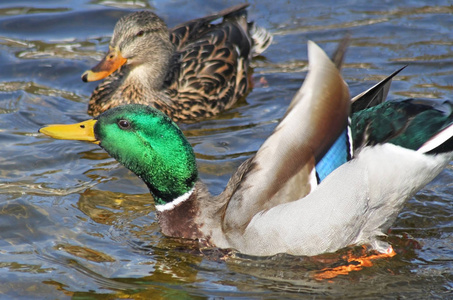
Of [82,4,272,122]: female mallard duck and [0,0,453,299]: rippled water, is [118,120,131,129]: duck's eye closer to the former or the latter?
[0,0,453,299]: rippled water

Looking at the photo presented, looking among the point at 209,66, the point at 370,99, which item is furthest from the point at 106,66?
the point at 370,99

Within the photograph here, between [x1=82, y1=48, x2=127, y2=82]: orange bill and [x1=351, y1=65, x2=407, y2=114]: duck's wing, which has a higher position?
[x1=351, y1=65, x2=407, y2=114]: duck's wing

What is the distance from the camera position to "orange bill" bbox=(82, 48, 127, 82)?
805 centimetres

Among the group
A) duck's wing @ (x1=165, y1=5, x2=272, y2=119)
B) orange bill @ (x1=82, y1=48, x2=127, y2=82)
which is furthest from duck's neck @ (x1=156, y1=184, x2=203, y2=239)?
duck's wing @ (x1=165, y1=5, x2=272, y2=119)

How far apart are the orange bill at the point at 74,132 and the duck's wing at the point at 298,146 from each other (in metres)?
1.14

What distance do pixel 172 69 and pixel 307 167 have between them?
13.2 ft

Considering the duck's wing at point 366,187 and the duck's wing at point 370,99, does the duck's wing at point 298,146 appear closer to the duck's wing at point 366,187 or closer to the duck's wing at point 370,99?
the duck's wing at point 366,187

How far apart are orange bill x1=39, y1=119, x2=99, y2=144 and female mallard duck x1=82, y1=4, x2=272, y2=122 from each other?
8.63 feet

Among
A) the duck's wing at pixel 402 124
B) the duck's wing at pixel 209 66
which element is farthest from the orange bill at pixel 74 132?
the duck's wing at pixel 209 66

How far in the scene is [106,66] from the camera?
322 inches

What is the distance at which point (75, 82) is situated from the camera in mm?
9195

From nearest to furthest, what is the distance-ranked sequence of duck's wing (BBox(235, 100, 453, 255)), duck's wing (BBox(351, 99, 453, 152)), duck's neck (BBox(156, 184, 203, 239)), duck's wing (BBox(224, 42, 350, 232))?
duck's wing (BBox(224, 42, 350, 232)) < duck's wing (BBox(235, 100, 453, 255)) < duck's wing (BBox(351, 99, 453, 152)) < duck's neck (BBox(156, 184, 203, 239))

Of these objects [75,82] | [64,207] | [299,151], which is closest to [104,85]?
[75,82]

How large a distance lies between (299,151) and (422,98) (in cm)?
373
